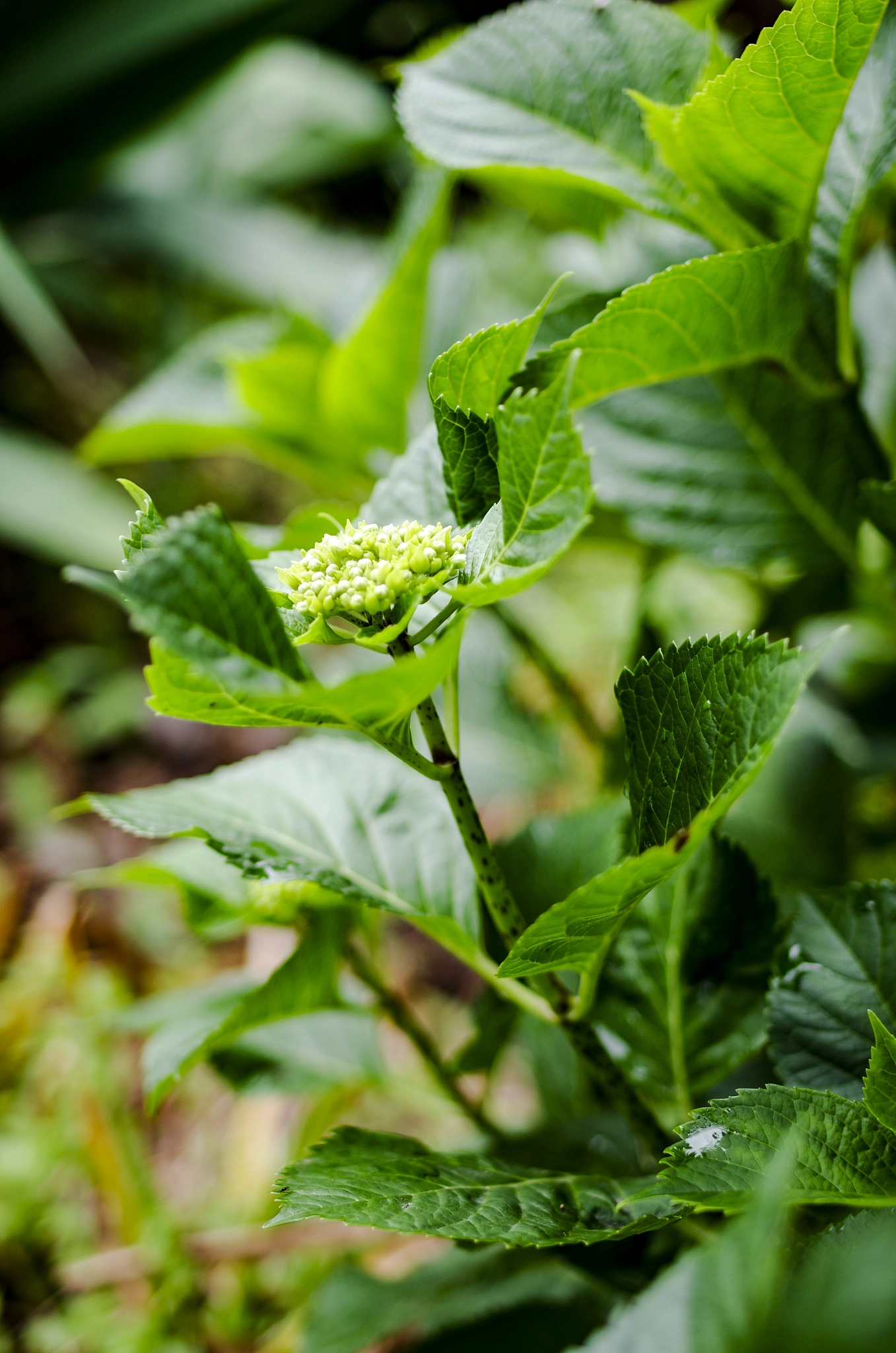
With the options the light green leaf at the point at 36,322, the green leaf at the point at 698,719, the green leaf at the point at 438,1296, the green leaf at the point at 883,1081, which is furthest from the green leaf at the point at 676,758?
the light green leaf at the point at 36,322

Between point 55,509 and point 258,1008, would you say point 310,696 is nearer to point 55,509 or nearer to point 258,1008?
point 258,1008

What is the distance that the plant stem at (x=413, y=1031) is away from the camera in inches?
22.4

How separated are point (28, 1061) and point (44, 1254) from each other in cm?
20

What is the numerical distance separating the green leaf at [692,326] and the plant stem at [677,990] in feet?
0.85

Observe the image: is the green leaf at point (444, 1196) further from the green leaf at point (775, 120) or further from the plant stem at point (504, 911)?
the green leaf at point (775, 120)

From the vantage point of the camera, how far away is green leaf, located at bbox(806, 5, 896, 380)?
0.42 m

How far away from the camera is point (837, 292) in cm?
46

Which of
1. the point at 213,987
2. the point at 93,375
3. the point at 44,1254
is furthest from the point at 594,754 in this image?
the point at 93,375

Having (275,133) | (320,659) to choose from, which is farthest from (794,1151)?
(275,133)

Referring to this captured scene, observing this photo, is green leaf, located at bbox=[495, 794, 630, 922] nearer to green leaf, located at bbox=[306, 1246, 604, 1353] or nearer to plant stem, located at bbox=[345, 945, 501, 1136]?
plant stem, located at bbox=[345, 945, 501, 1136]

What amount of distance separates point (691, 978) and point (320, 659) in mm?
949

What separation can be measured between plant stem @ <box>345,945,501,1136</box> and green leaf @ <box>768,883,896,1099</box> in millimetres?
253

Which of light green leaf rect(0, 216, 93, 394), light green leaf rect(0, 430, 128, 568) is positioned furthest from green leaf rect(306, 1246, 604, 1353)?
light green leaf rect(0, 216, 93, 394)

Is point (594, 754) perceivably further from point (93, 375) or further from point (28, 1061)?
point (93, 375)
